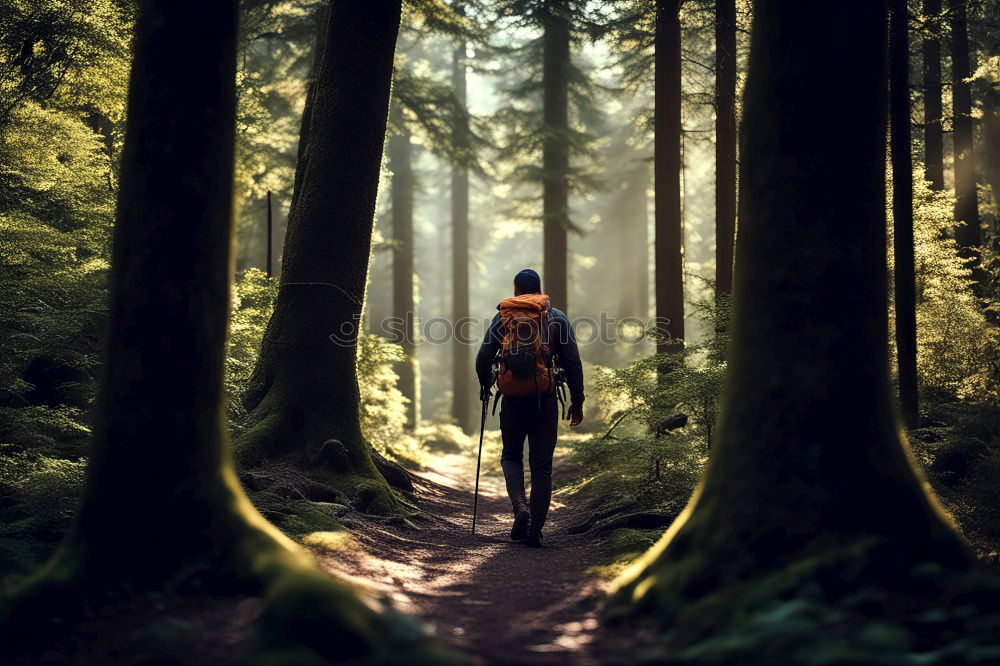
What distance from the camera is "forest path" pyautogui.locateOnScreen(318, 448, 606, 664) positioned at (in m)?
3.65

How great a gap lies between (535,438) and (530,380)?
1.88 ft

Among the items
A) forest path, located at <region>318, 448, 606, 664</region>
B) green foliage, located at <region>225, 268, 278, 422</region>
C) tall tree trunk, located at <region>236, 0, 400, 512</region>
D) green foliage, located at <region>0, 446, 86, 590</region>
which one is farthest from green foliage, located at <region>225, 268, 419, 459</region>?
forest path, located at <region>318, 448, 606, 664</region>

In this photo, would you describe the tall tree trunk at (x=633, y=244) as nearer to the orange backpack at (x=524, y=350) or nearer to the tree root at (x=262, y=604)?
the orange backpack at (x=524, y=350)

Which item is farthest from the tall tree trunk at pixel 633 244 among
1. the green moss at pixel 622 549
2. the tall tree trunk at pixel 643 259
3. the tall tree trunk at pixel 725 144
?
the green moss at pixel 622 549

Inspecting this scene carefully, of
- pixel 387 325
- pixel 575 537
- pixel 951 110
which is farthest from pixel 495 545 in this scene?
pixel 387 325

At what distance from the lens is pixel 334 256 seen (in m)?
8.59

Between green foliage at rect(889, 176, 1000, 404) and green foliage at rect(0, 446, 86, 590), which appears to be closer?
green foliage at rect(0, 446, 86, 590)

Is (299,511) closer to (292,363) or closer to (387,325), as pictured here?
(292,363)

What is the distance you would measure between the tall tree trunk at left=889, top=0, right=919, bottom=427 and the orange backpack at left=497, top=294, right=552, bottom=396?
18.0ft

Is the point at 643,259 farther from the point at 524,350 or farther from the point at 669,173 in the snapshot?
the point at 524,350

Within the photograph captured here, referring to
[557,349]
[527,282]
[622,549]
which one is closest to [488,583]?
[622,549]

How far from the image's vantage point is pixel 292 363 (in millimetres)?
8312

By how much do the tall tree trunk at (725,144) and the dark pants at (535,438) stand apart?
5.77 meters

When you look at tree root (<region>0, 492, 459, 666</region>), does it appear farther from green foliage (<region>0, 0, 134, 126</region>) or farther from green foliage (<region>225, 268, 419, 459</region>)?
green foliage (<region>0, 0, 134, 126</region>)
